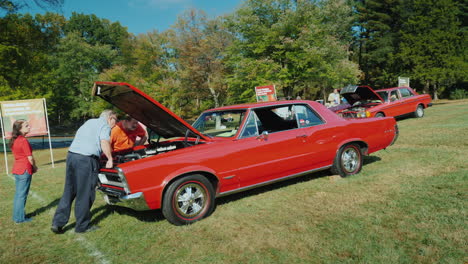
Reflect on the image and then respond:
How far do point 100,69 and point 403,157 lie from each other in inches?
2105

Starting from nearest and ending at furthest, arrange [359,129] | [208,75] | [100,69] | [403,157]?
[359,129] → [403,157] → [208,75] → [100,69]

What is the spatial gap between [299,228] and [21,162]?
4185 mm

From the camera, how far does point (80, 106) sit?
1821 inches

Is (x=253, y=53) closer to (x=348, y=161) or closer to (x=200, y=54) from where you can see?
(x=200, y=54)

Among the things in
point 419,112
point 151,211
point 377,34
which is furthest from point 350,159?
point 377,34

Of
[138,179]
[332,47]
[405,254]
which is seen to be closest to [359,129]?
[405,254]

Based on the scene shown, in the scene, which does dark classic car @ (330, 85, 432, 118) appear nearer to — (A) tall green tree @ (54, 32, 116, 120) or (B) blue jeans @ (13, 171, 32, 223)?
(B) blue jeans @ (13, 171, 32, 223)

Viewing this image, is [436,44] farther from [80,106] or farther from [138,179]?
[80,106]

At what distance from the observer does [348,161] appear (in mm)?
5863

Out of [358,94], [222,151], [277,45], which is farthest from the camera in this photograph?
[277,45]

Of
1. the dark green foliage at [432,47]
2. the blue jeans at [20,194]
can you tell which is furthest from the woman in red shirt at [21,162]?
the dark green foliage at [432,47]

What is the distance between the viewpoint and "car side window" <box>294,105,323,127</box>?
18.0 feet

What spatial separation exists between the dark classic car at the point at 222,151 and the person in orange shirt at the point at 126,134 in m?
0.54

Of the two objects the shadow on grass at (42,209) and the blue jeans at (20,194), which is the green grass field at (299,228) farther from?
the blue jeans at (20,194)
